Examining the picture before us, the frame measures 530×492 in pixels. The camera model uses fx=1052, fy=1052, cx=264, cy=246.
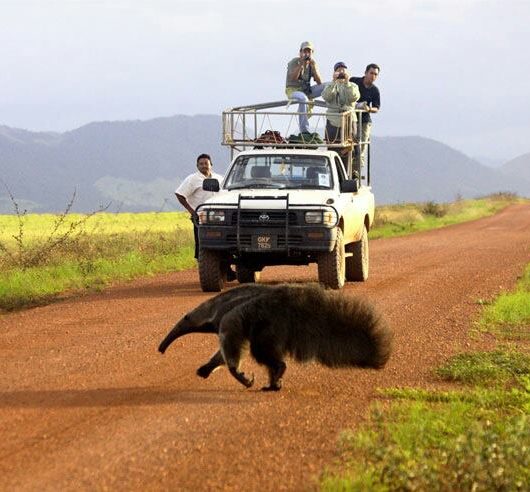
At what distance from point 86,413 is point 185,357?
2373 mm

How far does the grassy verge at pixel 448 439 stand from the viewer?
5.25 m

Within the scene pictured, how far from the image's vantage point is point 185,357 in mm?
9453

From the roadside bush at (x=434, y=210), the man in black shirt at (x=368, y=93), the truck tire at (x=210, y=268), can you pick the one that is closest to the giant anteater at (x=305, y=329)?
the truck tire at (x=210, y=268)

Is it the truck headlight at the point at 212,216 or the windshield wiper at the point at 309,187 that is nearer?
the truck headlight at the point at 212,216

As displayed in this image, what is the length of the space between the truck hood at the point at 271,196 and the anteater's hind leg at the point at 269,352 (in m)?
6.53

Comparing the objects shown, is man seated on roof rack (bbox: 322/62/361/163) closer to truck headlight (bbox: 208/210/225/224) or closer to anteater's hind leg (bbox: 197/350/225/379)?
truck headlight (bbox: 208/210/225/224)

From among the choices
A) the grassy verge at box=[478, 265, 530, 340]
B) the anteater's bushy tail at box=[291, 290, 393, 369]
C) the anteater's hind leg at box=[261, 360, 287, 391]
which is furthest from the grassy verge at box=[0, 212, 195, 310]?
the anteater's bushy tail at box=[291, 290, 393, 369]

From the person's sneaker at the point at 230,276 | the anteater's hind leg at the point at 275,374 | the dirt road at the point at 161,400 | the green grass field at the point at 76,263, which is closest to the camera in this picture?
the dirt road at the point at 161,400

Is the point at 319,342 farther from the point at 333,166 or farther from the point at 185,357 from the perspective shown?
the point at 333,166

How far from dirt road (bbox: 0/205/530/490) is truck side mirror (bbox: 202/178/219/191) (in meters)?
1.58

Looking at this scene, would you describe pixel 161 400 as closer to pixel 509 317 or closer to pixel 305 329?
pixel 305 329

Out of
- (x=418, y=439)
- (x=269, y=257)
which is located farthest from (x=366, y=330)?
(x=269, y=257)

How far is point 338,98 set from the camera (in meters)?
16.9

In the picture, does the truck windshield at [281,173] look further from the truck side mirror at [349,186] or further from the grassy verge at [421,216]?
the grassy verge at [421,216]
